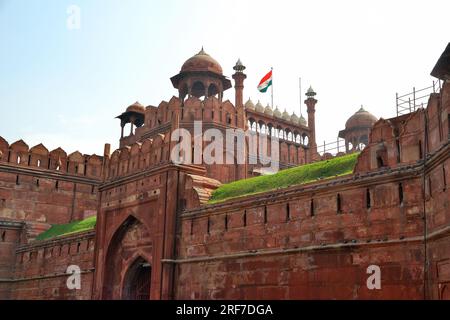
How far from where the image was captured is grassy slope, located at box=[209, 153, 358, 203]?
10745 millimetres

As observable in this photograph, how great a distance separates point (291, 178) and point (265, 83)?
13.7m

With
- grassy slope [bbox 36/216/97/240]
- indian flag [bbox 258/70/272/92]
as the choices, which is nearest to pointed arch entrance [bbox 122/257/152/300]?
grassy slope [bbox 36/216/97/240]

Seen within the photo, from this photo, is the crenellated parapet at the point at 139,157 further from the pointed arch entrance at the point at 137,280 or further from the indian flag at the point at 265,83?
the indian flag at the point at 265,83

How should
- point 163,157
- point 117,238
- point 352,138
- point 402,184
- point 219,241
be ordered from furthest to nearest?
1. point 352,138
2. point 117,238
3. point 163,157
4. point 219,241
5. point 402,184

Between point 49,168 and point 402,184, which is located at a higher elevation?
point 49,168

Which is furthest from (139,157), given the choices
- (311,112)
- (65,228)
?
(311,112)

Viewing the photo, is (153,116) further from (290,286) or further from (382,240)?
(382,240)

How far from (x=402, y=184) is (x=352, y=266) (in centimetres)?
160

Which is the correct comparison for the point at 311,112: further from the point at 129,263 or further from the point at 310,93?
the point at 129,263

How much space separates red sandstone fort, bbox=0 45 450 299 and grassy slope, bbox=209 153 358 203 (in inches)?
19.3

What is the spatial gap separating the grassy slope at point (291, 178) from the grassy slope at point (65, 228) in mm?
7472

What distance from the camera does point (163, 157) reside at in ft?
46.1

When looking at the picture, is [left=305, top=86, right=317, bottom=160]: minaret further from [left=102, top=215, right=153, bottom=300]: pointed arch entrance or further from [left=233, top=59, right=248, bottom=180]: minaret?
[left=102, top=215, right=153, bottom=300]: pointed arch entrance
